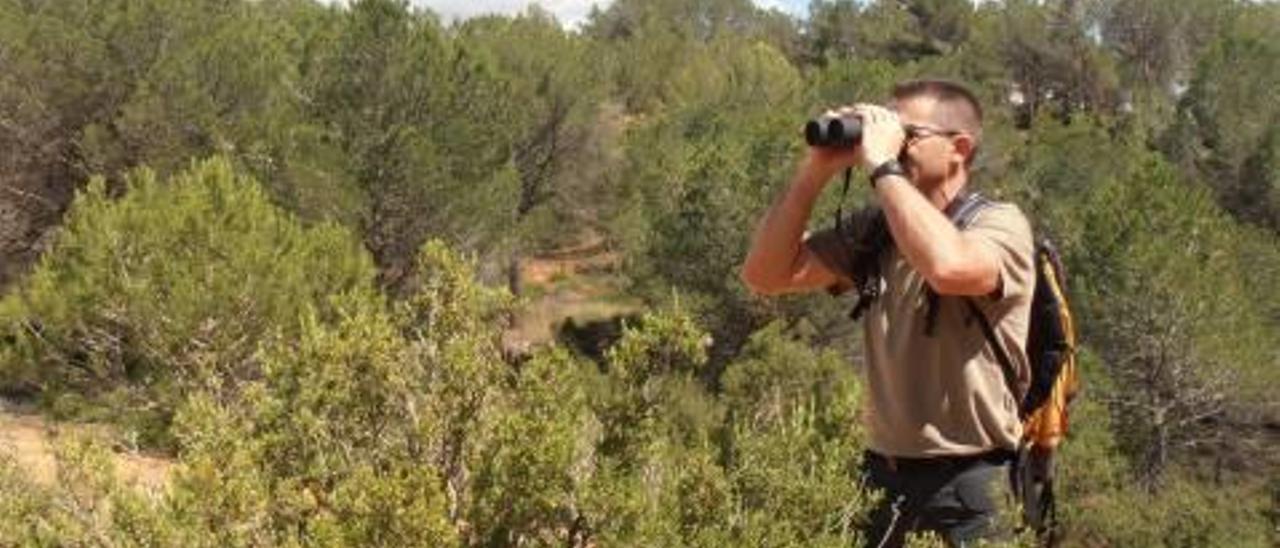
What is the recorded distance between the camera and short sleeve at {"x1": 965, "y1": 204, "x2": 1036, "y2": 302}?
2.70 m

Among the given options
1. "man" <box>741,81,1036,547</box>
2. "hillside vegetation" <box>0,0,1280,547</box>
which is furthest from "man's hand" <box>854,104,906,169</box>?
"hillside vegetation" <box>0,0,1280,547</box>

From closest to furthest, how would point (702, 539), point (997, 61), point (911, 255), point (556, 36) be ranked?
point (911, 255) → point (702, 539) → point (556, 36) → point (997, 61)

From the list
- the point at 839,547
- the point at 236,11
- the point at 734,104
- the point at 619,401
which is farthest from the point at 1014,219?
the point at 734,104

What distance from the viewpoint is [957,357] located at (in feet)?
9.14

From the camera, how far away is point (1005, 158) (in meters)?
33.7

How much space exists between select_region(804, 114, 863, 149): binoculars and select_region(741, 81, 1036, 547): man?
2 cm

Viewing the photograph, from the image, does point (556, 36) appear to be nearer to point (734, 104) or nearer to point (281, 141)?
point (734, 104)

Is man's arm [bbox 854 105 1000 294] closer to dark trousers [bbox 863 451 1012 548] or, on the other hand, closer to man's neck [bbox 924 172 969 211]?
Answer: man's neck [bbox 924 172 969 211]

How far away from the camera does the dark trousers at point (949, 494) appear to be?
9.26 ft

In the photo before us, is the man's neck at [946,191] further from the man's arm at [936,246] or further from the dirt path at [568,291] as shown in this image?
the dirt path at [568,291]

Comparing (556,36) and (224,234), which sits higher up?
(556,36)

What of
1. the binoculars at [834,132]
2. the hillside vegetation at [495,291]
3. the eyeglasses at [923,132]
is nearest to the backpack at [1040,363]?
the eyeglasses at [923,132]

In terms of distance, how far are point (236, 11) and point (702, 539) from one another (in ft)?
80.3

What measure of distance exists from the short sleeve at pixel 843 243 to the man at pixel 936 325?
0.10 m
